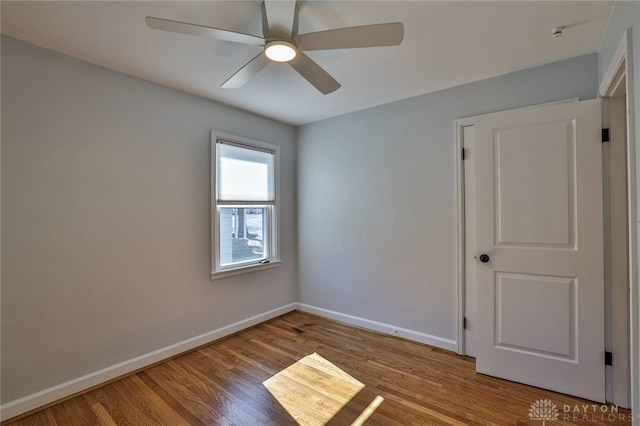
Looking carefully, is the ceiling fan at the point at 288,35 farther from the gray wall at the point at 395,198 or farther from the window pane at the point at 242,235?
the window pane at the point at 242,235

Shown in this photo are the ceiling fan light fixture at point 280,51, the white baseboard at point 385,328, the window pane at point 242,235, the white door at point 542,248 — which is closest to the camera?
the ceiling fan light fixture at point 280,51

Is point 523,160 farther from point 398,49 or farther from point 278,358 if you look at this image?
point 278,358

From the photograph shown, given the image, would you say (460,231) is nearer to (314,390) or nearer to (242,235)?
(314,390)

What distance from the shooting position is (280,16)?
4.65ft

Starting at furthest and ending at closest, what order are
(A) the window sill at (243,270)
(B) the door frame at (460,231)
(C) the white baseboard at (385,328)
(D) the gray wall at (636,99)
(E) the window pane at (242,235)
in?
(E) the window pane at (242,235), (A) the window sill at (243,270), (C) the white baseboard at (385,328), (B) the door frame at (460,231), (D) the gray wall at (636,99)

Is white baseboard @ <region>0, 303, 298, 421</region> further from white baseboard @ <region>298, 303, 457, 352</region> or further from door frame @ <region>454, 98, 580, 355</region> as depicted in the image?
door frame @ <region>454, 98, 580, 355</region>

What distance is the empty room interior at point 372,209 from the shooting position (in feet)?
5.79

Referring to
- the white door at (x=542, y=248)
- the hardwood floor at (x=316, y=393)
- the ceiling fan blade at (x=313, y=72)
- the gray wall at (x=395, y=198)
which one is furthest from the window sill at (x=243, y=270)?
the white door at (x=542, y=248)

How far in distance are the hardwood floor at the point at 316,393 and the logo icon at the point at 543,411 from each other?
0.6 inches

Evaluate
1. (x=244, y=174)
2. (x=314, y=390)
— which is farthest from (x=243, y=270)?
(x=314, y=390)

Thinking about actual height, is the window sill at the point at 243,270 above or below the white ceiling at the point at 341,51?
below

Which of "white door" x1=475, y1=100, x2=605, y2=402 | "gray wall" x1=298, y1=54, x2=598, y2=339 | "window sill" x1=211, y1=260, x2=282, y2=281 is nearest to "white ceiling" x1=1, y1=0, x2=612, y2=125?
"gray wall" x1=298, y1=54, x2=598, y2=339

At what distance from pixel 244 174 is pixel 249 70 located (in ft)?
5.29

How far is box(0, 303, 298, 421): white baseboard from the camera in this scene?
1.90 metres
